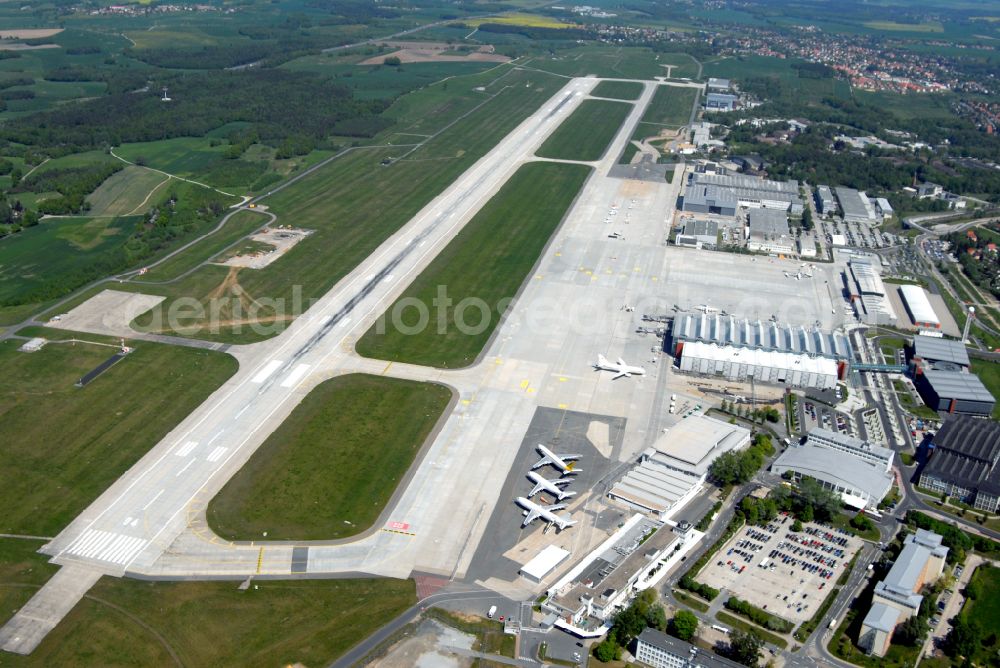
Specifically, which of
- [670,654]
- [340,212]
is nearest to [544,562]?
[670,654]

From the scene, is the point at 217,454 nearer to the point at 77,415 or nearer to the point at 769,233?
the point at 77,415

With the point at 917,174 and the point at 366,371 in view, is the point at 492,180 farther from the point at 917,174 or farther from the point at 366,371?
the point at 917,174

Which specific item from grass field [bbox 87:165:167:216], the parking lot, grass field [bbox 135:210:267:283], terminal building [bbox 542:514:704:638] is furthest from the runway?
grass field [bbox 87:165:167:216]

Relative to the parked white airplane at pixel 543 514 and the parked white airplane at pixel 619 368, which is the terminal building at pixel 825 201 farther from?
the parked white airplane at pixel 543 514

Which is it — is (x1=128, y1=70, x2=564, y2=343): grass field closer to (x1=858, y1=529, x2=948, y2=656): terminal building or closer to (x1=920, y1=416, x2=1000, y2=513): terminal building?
(x1=858, y1=529, x2=948, y2=656): terminal building

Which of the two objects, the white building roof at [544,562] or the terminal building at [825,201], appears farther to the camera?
the terminal building at [825,201]

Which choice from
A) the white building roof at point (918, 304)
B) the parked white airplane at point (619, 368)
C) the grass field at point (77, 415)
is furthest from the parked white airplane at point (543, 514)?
the white building roof at point (918, 304)
